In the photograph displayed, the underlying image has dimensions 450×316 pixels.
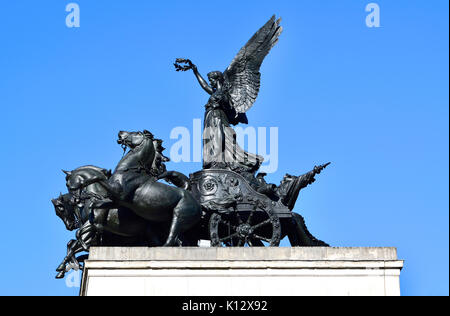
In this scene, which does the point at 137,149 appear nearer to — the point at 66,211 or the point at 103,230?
the point at 103,230

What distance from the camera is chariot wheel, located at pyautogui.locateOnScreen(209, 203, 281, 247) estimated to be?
1995 cm

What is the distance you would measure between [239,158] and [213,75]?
1.97 meters

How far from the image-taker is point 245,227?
2008 cm

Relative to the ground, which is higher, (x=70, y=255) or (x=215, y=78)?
(x=215, y=78)

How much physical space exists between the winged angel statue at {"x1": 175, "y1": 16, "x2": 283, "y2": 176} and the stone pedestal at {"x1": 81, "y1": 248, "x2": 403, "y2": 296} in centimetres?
260

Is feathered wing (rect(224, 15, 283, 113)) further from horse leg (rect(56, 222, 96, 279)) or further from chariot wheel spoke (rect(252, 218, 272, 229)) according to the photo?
horse leg (rect(56, 222, 96, 279))

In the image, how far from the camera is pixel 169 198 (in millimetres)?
19250

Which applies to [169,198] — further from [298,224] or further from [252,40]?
[252,40]

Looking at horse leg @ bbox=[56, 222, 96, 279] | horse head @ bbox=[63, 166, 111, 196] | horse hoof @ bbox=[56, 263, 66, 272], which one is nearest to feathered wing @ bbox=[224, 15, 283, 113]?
horse head @ bbox=[63, 166, 111, 196]

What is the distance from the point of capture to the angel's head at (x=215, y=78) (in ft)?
72.5

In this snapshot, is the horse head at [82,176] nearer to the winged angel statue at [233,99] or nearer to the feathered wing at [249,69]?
the winged angel statue at [233,99]

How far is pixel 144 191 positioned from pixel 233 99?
12.3 ft

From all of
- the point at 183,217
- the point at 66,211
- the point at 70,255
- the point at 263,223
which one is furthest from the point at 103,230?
Result: the point at 263,223

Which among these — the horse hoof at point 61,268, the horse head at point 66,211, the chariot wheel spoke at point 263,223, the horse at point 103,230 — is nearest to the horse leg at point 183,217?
the horse at point 103,230
